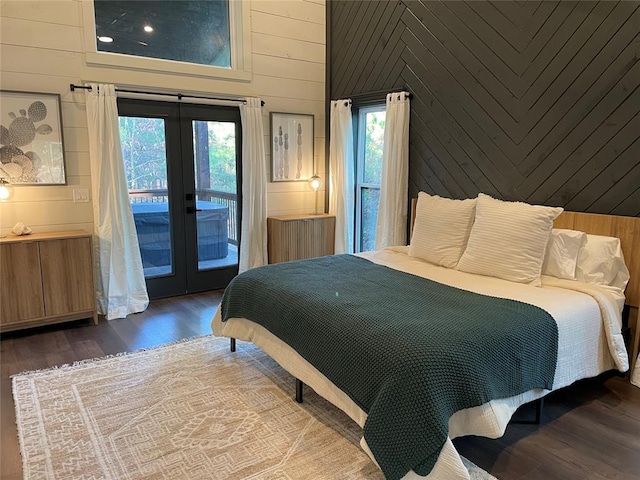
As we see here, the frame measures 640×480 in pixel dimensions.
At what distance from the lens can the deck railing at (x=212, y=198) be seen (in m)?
4.58

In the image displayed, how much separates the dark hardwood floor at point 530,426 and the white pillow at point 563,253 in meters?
0.71

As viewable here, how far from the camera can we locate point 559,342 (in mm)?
2496

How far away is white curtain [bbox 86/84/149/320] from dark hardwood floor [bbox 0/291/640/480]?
39 cm

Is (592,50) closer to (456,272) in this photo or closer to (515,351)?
(456,272)

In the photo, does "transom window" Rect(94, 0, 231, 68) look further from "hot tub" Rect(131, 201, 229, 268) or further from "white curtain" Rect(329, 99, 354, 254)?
"hot tub" Rect(131, 201, 229, 268)

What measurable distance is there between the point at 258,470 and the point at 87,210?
3.06 metres

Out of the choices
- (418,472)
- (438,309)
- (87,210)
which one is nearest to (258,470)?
(418,472)

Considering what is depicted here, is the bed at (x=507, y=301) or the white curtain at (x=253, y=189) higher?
the white curtain at (x=253, y=189)

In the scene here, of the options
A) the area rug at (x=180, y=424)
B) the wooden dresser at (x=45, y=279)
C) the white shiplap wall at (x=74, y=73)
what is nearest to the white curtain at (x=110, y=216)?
the white shiplap wall at (x=74, y=73)

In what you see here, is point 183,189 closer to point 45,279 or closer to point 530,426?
point 45,279

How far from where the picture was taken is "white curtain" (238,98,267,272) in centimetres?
496

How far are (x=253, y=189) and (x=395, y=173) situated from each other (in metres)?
1.52

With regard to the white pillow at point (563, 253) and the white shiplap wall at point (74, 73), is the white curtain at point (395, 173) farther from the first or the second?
the white pillow at point (563, 253)

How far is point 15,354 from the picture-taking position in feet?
11.3
